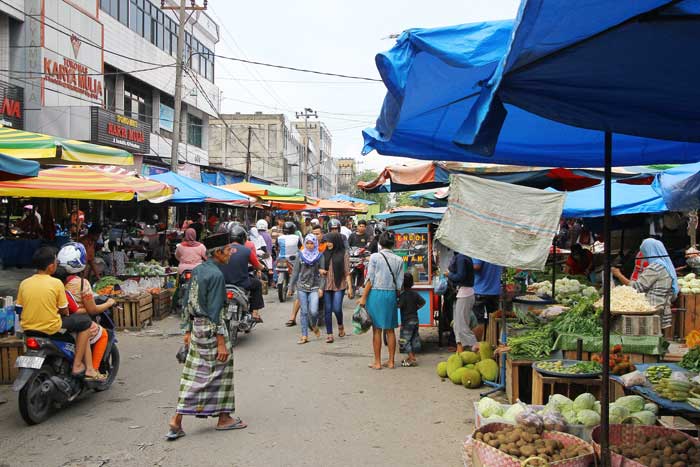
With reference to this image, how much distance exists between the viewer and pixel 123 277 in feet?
42.3

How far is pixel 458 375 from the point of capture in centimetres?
779

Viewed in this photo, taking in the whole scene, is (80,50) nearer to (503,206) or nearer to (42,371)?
(42,371)

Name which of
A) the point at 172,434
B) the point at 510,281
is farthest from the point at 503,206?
the point at 510,281

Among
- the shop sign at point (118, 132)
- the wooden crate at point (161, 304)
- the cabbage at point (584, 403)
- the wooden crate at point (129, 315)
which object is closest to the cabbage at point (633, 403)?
the cabbage at point (584, 403)

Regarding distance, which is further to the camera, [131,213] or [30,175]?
[131,213]

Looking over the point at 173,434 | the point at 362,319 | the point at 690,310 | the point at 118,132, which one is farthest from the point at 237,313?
the point at 118,132

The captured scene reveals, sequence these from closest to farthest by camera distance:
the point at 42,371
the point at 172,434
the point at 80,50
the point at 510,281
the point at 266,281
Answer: the point at 172,434 < the point at 42,371 < the point at 510,281 < the point at 266,281 < the point at 80,50

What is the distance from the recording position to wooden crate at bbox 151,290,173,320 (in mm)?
12555

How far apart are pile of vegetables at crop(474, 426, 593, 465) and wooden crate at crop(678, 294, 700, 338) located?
7623mm

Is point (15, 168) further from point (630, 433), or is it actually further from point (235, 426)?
point (630, 433)

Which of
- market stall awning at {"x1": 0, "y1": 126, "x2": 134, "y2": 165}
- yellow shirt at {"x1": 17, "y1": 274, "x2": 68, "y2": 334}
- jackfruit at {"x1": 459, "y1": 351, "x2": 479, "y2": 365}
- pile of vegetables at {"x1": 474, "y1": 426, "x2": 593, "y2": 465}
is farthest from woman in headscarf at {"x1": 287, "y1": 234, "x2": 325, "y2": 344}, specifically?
pile of vegetables at {"x1": 474, "y1": 426, "x2": 593, "y2": 465}

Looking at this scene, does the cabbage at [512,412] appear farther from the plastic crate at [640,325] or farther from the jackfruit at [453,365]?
the jackfruit at [453,365]

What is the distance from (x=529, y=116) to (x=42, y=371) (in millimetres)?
5334

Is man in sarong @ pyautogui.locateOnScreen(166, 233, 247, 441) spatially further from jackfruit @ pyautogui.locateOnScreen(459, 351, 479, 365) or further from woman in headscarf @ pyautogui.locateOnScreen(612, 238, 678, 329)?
woman in headscarf @ pyautogui.locateOnScreen(612, 238, 678, 329)
